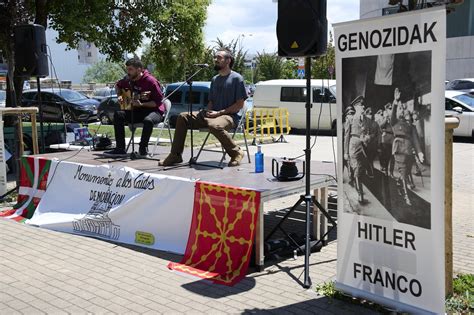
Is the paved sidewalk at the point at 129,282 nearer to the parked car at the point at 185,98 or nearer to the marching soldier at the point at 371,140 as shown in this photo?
the marching soldier at the point at 371,140

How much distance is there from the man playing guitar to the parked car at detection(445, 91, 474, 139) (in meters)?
10.6

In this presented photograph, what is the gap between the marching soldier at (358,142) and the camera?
3.97 meters

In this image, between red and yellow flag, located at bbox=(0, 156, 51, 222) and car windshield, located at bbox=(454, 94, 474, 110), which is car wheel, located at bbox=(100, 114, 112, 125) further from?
red and yellow flag, located at bbox=(0, 156, 51, 222)

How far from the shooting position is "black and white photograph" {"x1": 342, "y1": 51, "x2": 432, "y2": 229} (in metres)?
3.59

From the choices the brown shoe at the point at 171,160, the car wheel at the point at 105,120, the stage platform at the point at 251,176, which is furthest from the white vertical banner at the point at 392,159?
the car wheel at the point at 105,120

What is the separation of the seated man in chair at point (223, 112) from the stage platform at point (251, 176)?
0.25m

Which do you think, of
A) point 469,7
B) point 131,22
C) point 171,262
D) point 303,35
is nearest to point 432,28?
point 303,35

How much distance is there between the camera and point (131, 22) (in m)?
12.7

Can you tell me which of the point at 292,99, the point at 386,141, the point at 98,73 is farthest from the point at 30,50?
the point at 98,73

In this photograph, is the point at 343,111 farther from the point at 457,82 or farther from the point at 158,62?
the point at 457,82

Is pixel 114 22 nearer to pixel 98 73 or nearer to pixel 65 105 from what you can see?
pixel 65 105

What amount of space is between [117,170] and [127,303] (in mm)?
2459

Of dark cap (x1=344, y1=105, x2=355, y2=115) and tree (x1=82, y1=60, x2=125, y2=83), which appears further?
tree (x1=82, y1=60, x2=125, y2=83)

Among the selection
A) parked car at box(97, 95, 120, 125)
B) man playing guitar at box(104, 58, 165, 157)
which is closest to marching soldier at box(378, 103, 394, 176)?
man playing guitar at box(104, 58, 165, 157)
